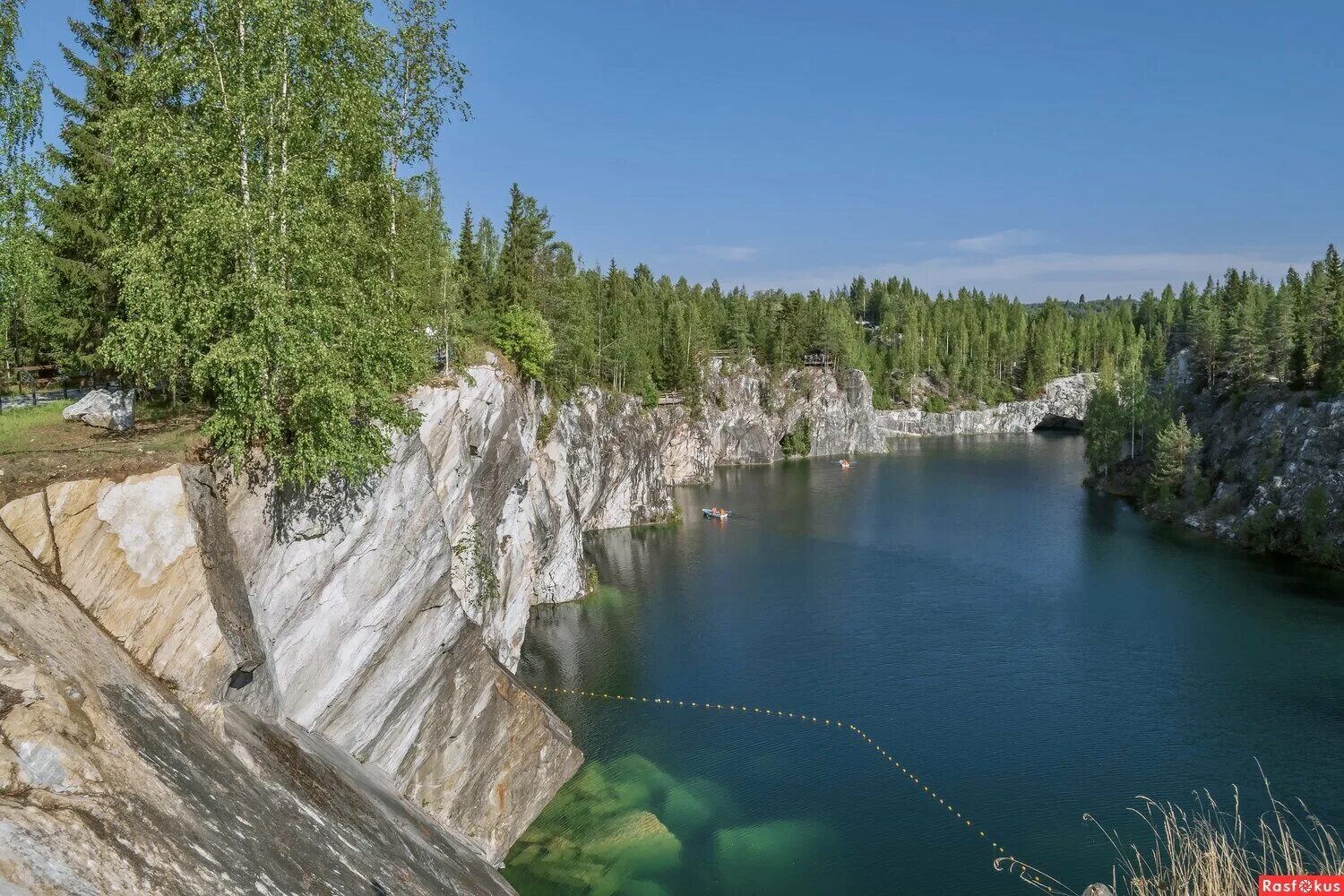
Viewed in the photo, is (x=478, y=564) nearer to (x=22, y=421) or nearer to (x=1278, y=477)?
(x=22, y=421)

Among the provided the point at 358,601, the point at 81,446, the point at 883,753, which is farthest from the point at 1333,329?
the point at 81,446

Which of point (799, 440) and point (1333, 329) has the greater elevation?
point (1333, 329)

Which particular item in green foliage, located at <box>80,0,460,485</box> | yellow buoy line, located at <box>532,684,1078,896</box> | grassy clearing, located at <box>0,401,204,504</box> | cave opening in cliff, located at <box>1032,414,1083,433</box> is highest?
green foliage, located at <box>80,0,460,485</box>

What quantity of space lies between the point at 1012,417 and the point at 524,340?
126m

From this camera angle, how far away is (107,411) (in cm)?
1833

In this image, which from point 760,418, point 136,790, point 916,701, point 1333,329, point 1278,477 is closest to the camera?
point 136,790

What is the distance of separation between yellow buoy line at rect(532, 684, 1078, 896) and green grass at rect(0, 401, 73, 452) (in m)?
23.3

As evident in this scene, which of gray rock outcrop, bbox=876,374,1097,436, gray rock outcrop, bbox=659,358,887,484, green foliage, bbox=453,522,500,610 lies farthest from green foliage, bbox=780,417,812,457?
green foliage, bbox=453,522,500,610

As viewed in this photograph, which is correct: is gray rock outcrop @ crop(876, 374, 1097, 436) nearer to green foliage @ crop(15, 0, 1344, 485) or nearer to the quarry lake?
the quarry lake

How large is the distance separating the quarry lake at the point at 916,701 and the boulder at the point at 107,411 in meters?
16.5

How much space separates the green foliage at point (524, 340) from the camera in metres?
43.7

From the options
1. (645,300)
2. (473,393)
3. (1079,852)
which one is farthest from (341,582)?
(645,300)

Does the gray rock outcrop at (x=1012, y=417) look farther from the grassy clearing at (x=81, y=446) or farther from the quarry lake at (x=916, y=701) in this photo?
the grassy clearing at (x=81, y=446)

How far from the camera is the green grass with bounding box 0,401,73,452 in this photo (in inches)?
647
